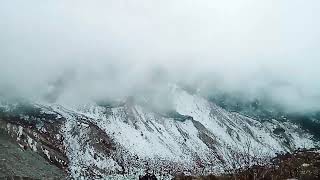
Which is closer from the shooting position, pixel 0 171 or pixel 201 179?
pixel 201 179

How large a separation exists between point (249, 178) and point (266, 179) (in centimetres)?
1250

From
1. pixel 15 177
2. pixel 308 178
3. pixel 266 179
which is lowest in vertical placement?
pixel 15 177

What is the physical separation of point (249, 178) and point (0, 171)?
397 feet

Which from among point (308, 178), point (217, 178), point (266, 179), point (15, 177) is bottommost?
point (15, 177)

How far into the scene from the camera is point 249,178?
11550 centimetres

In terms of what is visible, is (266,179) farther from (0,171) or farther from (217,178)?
(0,171)

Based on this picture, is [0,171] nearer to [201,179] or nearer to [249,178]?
[201,179]

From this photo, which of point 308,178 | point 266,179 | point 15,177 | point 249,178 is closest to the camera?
point 308,178

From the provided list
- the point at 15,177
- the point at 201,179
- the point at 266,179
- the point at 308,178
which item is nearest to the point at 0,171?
the point at 15,177

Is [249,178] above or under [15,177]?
above

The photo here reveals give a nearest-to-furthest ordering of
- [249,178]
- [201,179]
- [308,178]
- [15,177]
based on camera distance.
→ 1. [308,178]
2. [249,178]
3. [201,179]
4. [15,177]

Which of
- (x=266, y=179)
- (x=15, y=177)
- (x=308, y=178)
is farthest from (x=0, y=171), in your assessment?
(x=308, y=178)

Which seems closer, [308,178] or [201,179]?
[308,178]

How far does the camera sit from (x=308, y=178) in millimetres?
89312
